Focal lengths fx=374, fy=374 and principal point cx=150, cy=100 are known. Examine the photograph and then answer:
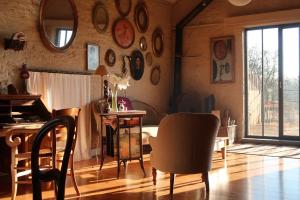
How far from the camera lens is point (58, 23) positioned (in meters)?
6.34

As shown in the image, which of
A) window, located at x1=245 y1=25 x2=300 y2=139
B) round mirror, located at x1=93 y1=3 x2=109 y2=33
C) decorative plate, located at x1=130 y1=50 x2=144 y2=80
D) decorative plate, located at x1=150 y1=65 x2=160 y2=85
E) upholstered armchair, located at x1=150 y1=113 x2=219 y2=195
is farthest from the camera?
decorative plate, located at x1=150 y1=65 x2=160 y2=85

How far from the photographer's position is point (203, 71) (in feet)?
31.6

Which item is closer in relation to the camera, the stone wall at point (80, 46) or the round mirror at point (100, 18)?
the stone wall at point (80, 46)

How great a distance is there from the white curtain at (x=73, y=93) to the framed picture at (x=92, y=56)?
211 mm

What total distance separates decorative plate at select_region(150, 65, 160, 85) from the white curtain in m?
1.95

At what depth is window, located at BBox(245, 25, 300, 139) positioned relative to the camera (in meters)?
8.54

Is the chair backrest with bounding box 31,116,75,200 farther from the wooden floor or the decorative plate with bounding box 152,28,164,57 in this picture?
the decorative plate with bounding box 152,28,164,57

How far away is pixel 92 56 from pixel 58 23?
1.06 meters

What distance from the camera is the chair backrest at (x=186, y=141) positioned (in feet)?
13.6

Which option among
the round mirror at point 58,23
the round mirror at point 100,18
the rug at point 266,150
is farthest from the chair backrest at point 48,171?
the rug at point 266,150

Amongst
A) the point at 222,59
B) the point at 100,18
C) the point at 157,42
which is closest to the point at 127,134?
the point at 100,18

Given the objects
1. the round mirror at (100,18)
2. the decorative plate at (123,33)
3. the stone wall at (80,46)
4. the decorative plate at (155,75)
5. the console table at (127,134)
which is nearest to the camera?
the console table at (127,134)

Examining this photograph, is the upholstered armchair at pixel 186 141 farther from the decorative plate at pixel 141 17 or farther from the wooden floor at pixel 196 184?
the decorative plate at pixel 141 17

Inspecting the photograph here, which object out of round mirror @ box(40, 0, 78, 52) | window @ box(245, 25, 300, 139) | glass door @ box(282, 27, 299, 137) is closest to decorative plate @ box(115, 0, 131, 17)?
round mirror @ box(40, 0, 78, 52)
